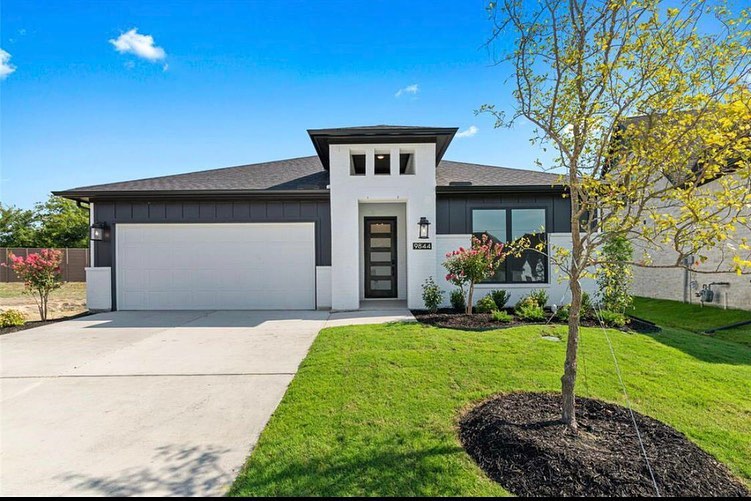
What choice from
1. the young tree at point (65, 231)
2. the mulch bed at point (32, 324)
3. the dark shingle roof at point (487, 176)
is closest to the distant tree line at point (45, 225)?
the young tree at point (65, 231)

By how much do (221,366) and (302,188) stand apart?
5.50m

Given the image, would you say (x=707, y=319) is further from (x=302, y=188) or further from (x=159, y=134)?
(x=159, y=134)

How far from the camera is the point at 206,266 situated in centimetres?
924

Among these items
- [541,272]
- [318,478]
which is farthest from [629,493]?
[541,272]

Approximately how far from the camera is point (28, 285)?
305 inches

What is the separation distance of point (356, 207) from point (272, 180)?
277cm

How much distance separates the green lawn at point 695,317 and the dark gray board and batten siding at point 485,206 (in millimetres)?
3302

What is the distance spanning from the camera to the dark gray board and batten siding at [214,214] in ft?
30.1

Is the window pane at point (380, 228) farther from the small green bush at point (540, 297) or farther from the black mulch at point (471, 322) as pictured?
the small green bush at point (540, 297)

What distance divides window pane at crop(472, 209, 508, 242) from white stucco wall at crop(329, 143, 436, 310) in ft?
3.91

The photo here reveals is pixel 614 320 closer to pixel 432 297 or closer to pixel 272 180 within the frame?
pixel 432 297

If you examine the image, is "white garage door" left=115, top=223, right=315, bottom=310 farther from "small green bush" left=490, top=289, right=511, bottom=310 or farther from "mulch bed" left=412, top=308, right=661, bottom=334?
"small green bush" left=490, top=289, right=511, bottom=310

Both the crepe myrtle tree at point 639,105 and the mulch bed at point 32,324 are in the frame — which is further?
the mulch bed at point 32,324

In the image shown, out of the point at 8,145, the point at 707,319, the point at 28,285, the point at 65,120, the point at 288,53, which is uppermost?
the point at 288,53
